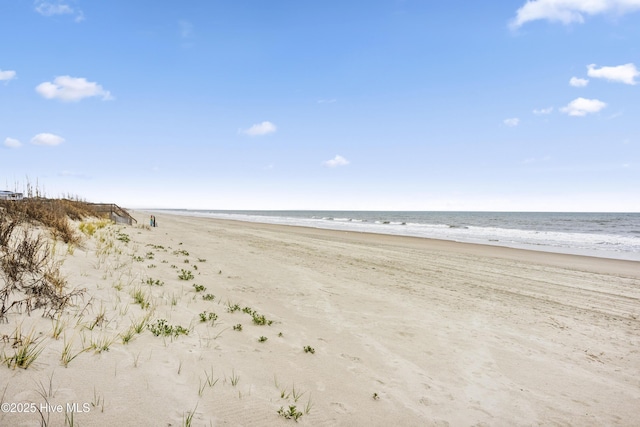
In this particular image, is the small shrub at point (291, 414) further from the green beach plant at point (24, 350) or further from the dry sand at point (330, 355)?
the green beach plant at point (24, 350)

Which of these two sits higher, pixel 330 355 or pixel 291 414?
pixel 291 414

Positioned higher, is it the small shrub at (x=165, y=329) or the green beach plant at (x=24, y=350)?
the green beach plant at (x=24, y=350)

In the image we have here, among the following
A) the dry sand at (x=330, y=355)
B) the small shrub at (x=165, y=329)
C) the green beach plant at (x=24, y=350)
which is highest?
the green beach plant at (x=24, y=350)

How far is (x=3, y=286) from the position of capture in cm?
460

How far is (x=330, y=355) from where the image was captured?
17.3ft

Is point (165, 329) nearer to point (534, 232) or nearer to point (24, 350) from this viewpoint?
point (24, 350)

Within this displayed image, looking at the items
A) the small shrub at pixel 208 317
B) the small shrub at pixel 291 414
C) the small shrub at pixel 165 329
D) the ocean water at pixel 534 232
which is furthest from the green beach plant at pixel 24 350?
the ocean water at pixel 534 232

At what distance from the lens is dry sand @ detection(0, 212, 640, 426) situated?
340 cm

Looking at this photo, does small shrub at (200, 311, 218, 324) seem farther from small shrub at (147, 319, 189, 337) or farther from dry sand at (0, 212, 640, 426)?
small shrub at (147, 319, 189, 337)

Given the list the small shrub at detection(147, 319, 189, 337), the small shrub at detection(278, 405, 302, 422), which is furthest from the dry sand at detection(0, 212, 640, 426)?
the small shrub at detection(147, 319, 189, 337)

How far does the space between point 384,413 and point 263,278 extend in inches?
288

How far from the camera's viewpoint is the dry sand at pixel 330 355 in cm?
340

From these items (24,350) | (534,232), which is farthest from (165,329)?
(534,232)

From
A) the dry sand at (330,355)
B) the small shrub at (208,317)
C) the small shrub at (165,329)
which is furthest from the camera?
the small shrub at (208,317)
